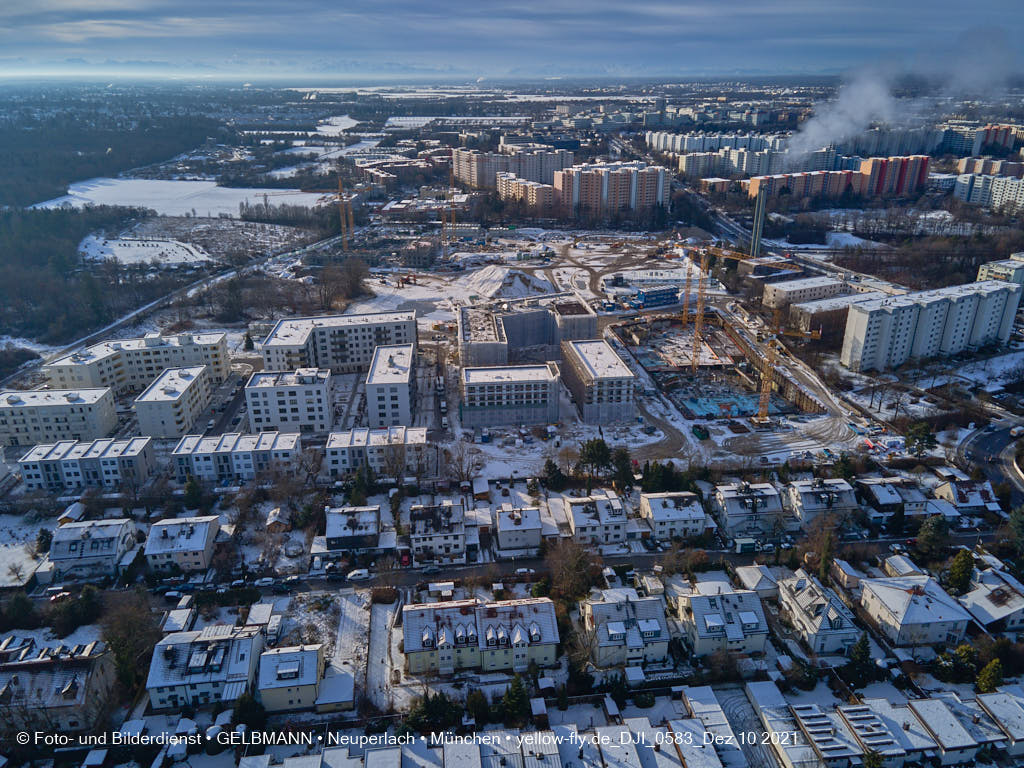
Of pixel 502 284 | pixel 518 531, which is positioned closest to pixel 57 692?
pixel 518 531

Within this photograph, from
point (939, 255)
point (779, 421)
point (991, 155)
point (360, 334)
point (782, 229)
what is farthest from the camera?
point (991, 155)

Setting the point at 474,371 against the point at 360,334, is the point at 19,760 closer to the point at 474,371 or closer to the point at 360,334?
the point at 474,371

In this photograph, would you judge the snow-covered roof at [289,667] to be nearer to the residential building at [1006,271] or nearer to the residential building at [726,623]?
the residential building at [726,623]

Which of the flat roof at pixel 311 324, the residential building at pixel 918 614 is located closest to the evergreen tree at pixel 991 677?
the residential building at pixel 918 614

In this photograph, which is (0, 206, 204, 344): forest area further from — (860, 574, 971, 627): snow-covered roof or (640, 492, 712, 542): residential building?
(860, 574, 971, 627): snow-covered roof

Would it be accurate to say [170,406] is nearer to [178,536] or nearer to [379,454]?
[178,536]

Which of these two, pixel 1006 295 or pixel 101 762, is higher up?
pixel 1006 295

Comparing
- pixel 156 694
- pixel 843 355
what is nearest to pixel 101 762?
pixel 156 694
